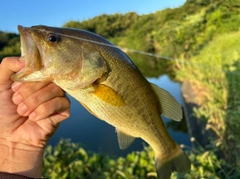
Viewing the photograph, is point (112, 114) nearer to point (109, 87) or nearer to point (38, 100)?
point (109, 87)

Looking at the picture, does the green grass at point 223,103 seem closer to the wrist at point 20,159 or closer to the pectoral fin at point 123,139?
the pectoral fin at point 123,139

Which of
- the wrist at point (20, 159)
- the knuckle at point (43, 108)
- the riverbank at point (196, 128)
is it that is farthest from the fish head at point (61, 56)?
the riverbank at point (196, 128)

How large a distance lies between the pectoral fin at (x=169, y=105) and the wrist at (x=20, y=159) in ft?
2.52

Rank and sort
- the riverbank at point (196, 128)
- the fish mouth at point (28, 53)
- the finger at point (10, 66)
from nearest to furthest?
the fish mouth at point (28, 53) < the finger at point (10, 66) < the riverbank at point (196, 128)

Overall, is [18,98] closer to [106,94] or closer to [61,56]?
[61,56]

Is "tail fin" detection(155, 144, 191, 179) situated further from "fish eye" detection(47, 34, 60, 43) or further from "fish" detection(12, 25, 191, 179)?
"fish eye" detection(47, 34, 60, 43)

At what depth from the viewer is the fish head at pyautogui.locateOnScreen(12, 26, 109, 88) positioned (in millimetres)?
995

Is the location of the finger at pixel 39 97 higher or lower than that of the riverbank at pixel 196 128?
higher

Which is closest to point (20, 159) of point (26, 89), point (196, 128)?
point (26, 89)

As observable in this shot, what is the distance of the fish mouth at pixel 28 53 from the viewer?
0.98 metres

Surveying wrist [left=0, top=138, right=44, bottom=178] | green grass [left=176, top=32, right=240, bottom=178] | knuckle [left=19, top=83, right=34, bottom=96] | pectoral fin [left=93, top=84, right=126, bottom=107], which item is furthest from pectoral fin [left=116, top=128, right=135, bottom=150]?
green grass [left=176, top=32, right=240, bottom=178]

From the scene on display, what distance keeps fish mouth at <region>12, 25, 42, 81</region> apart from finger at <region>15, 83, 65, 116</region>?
0.19 meters

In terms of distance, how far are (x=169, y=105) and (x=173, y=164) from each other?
282 millimetres

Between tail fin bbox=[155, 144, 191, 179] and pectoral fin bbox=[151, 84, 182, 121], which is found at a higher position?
pectoral fin bbox=[151, 84, 182, 121]
